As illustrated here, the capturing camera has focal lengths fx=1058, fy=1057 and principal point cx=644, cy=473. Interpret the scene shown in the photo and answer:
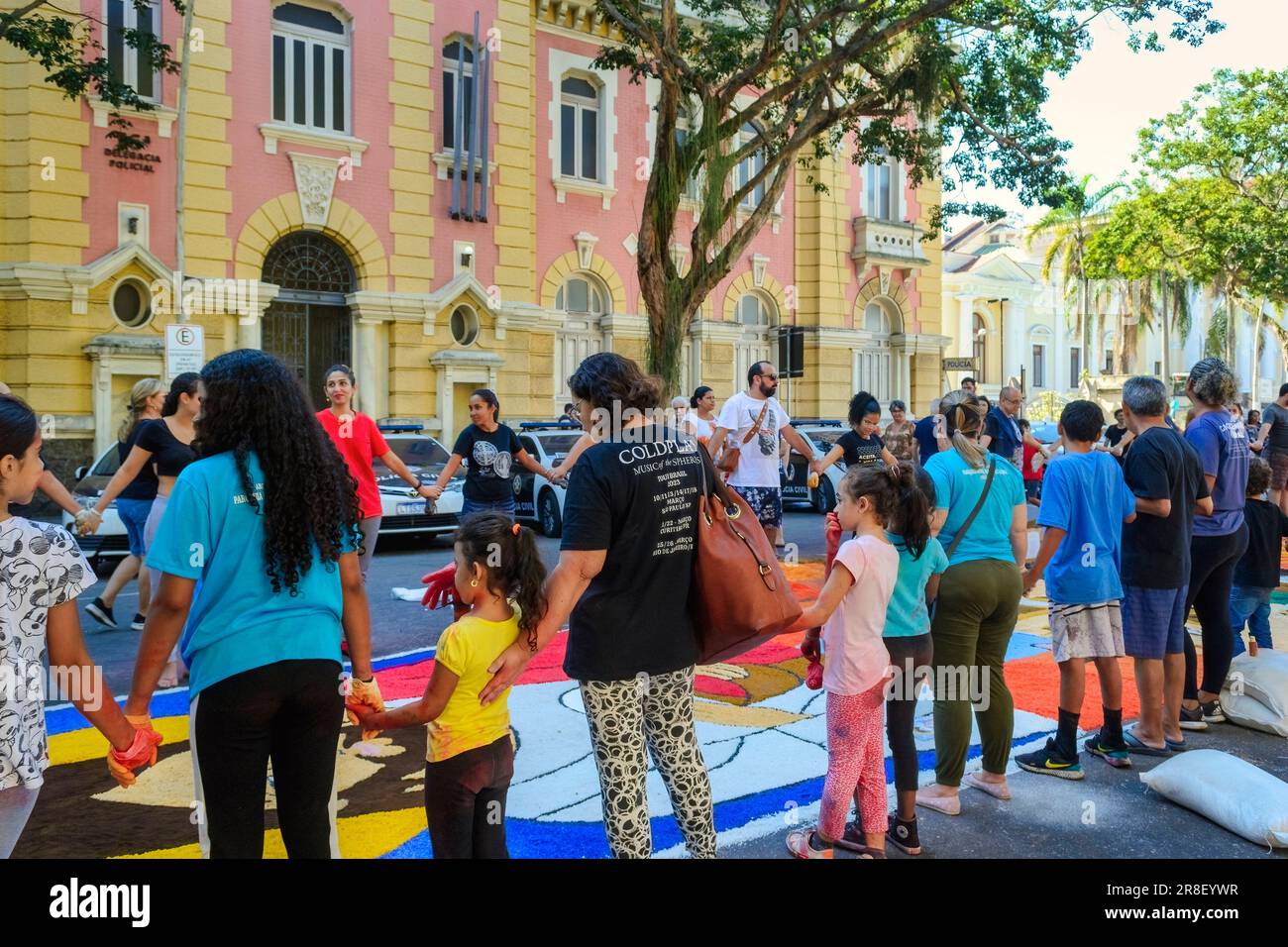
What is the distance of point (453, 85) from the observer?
2017 cm

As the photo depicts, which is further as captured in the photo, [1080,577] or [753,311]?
[753,311]

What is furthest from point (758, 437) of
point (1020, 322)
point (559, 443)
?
point (1020, 322)

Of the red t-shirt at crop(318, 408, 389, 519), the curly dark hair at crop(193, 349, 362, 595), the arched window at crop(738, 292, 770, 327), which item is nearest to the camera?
the curly dark hair at crop(193, 349, 362, 595)

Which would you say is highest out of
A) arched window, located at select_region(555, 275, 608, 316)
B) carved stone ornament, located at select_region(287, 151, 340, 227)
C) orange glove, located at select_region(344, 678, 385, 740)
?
carved stone ornament, located at select_region(287, 151, 340, 227)

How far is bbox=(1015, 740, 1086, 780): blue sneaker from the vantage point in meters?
5.11

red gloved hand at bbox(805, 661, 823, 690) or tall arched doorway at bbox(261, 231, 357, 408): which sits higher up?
tall arched doorway at bbox(261, 231, 357, 408)

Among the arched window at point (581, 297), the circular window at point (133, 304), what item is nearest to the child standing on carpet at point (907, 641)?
the circular window at point (133, 304)

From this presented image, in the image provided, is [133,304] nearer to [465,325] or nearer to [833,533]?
[465,325]

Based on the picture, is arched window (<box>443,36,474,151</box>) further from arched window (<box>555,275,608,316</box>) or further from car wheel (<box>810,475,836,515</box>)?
car wheel (<box>810,475,836,515</box>)

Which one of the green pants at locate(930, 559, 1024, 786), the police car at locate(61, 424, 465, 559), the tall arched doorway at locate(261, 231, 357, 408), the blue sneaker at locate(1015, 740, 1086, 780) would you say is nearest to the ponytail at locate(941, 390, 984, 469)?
the green pants at locate(930, 559, 1024, 786)

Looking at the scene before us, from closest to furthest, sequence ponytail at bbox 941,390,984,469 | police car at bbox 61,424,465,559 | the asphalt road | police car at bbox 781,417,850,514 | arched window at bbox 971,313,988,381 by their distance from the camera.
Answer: ponytail at bbox 941,390,984,469, the asphalt road, police car at bbox 61,424,465,559, police car at bbox 781,417,850,514, arched window at bbox 971,313,988,381

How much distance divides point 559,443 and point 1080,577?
10808 millimetres

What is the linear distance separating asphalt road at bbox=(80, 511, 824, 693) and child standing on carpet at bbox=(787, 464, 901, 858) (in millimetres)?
2534

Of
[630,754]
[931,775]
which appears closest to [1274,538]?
[931,775]
